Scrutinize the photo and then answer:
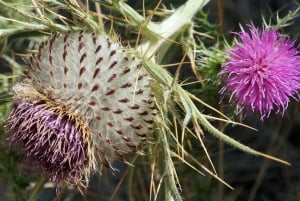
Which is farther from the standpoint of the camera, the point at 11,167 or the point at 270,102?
the point at 11,167

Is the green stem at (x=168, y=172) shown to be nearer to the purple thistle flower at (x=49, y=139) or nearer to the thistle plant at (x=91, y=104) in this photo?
the thistle plant at (x=91, y=104)

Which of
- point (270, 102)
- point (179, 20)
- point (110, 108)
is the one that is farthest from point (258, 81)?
point (110, 108)

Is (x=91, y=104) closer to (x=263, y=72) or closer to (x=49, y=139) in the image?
(x=49, y=139)

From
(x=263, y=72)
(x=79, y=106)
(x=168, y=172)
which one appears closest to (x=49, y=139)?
(x=79, y=106)

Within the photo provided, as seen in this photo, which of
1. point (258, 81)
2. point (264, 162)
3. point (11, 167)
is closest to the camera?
point (258, 81)

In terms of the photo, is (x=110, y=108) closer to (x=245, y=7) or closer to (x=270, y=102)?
(x=270, y=102)

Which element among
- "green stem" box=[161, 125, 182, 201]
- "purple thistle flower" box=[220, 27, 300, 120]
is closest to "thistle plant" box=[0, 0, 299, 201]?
"green stem" box=[161, 125, 182, 201]

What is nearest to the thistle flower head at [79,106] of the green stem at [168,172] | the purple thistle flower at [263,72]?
the green stem at [168,172]
